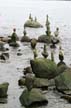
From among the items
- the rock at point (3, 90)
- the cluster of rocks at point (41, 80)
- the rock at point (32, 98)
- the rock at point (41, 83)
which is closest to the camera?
the rock at point (32, 98)

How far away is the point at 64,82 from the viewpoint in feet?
145

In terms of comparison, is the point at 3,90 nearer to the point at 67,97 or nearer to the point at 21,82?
the point at 21,82

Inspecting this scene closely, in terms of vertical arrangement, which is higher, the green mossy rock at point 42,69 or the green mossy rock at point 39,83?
the green mossy rock at point 42,69

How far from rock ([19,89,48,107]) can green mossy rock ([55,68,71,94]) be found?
347 cm

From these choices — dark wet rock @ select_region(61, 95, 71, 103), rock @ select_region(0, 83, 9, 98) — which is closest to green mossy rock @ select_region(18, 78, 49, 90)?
dark wet rock @ select_region(61, 95, 71, 103)

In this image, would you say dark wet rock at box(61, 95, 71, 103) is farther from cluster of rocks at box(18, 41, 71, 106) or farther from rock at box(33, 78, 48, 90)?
rock at box(33, 78, 48, 90)

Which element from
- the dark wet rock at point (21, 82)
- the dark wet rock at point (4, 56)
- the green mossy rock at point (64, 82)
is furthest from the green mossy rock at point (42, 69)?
the dark wet rock at point (4, 56)

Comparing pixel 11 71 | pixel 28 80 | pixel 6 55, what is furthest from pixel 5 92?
pixel 6 55

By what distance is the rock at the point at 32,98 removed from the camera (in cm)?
4006

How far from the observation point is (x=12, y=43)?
75.2 m

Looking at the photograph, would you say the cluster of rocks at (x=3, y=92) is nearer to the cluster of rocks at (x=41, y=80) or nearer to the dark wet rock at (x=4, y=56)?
the cluster of rocks at (x=41, y=80)

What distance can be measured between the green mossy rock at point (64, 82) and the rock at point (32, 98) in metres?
3.47

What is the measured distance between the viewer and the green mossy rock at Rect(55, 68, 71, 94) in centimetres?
4403

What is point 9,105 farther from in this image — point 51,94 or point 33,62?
point 33,62
